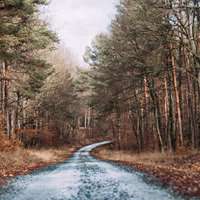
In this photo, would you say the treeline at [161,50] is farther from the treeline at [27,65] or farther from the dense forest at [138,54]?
the treeline at [27,65]

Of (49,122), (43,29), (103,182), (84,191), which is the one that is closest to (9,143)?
(43,29)

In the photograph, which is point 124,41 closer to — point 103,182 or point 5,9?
point 5,9

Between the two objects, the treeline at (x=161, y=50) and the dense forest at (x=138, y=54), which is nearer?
the dense forest at (x=138, y=54)

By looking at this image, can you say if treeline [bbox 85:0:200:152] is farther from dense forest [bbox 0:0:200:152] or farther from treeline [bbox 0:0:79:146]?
treeline [bbox 0:0:79:146]

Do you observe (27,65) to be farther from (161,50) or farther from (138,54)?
(161,50)

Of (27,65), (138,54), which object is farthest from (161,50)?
(27,65)

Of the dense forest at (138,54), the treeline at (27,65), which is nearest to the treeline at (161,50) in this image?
the dense forest at (138,54)

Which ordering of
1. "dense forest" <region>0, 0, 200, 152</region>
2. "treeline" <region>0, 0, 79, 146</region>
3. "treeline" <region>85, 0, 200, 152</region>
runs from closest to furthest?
"treeline" <region>0, 0, 79, 146</region>, "dense forest" <region>0, 0, 200, 152</region>, "treeline" <region>85, 0, 200, 152</region>

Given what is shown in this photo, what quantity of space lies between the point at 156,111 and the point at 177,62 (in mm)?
4454

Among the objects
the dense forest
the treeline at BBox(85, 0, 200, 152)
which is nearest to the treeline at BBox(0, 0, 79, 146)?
the dense forest

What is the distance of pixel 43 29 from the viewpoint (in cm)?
2575

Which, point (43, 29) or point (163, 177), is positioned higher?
point (43, 29)

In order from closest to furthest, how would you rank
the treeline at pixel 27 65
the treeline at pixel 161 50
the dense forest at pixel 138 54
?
the treeline at pixel 27 65 < the dense forest at pixel 138 54 < the treeline at pixel 161 50

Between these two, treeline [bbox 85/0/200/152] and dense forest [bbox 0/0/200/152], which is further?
treeline [bbox 85/0/200/152]
